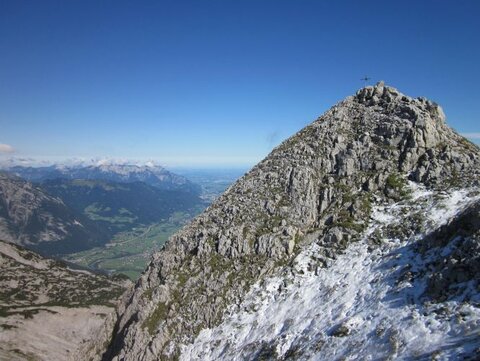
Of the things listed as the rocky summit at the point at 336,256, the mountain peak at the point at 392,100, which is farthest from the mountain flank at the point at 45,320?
the mountain peak at the point at 392,100

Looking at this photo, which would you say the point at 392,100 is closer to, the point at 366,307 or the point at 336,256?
the point at 336,256

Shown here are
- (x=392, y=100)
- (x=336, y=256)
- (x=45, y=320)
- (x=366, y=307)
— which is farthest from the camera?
(x=45, y=320)

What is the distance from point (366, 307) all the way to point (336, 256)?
11.0m

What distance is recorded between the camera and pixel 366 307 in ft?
107

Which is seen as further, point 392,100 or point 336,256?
point 392,100

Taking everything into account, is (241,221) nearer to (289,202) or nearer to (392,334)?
(289,202)

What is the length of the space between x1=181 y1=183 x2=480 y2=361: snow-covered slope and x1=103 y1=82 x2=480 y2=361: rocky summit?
0.43ft

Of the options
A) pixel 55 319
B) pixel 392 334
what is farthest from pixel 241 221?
pixel 55 319

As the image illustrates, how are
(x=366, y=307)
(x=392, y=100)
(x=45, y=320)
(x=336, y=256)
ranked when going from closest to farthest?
(x=366, y=307) < (x=336, y=256) < (x=392, y=100) < (x=45, y=320)

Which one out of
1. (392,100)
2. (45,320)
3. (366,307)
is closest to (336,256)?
(366,307)

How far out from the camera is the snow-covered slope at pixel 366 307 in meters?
25.7

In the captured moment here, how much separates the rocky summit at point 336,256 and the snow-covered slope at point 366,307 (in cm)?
13

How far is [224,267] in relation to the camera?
164 ft

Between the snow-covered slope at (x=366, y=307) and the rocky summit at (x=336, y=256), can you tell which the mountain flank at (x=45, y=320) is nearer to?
the rocky summit at (x=336, y=256)
